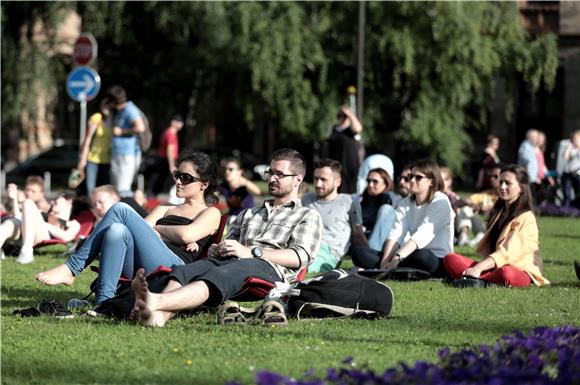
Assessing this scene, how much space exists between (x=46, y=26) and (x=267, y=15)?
6.18 metres

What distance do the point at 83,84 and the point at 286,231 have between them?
14.5 metres

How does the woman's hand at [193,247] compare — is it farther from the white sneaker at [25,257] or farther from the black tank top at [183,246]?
the white sneaker at [25,257]

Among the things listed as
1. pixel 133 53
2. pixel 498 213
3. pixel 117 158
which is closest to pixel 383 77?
pixel 133 53

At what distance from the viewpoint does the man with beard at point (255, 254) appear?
28.4ft

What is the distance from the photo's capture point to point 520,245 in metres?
12.5

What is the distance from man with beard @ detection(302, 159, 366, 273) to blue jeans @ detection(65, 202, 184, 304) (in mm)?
4667

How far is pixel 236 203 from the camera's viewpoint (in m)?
18.1

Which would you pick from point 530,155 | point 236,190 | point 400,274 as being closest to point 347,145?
point 236,190

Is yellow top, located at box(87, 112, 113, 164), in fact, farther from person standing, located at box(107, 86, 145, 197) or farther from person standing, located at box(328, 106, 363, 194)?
person standing, located at box(328, 106, 363, 194)

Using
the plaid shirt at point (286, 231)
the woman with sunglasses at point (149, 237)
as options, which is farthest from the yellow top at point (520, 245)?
the woman with sunglasses at point (149, 237)

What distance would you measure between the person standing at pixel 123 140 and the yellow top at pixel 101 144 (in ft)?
0.53

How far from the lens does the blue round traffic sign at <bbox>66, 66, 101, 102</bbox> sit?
77.2 ft

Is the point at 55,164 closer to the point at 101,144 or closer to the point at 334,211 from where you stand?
the point at 101,144

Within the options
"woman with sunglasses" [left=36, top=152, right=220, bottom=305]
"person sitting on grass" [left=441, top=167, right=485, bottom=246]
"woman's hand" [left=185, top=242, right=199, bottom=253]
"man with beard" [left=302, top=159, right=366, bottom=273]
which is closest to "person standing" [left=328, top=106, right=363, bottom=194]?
"person sitting on grass" [left=441, top=167, right=485, bottom=246]
